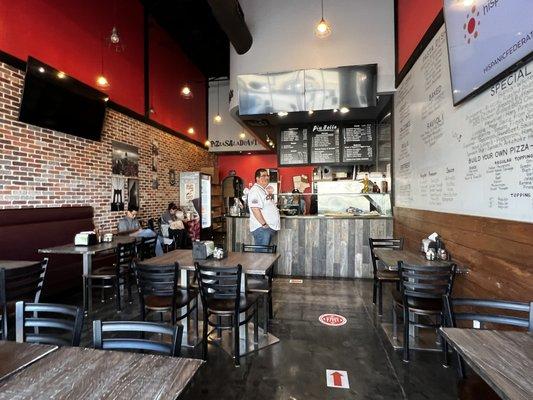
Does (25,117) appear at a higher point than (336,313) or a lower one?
higher

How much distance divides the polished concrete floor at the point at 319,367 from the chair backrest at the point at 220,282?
0.52 metres

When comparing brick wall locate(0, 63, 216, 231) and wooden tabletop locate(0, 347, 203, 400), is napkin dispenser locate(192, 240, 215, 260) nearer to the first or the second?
wooden tabletop locate(0, 347, 203, 400)

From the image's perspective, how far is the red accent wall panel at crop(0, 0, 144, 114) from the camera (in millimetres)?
4016

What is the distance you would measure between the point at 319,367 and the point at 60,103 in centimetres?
478

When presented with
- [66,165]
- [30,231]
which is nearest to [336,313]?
[30,231]

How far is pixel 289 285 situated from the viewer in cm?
495

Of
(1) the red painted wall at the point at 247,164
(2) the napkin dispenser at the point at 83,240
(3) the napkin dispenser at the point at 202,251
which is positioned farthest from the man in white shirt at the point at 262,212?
(1) the red painted wall at the point at 247,164

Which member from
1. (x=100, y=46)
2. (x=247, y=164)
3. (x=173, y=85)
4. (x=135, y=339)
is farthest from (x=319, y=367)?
(x=247, y=164)

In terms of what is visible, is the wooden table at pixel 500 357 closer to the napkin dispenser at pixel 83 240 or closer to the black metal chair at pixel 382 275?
the black metal chair at pixel 382 275

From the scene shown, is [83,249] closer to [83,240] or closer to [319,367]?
[83,240]

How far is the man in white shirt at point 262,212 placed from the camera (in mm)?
4695

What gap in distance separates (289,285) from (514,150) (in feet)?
11.7

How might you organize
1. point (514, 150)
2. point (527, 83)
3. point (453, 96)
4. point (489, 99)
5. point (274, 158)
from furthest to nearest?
point (274, 158) → point (453, 96) → point (489, 99) → point (514, 150) → point (527, 83)

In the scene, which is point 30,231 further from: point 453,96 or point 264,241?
point 453,96
